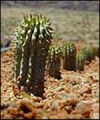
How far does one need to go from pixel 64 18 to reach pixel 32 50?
37.8 metres

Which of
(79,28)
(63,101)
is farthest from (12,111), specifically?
(79,28)

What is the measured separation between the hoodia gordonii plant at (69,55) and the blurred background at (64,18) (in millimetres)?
10735

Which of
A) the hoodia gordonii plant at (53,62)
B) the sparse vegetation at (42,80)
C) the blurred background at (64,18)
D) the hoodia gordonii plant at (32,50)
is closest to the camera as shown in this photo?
the sparse vegetation at (42,80)

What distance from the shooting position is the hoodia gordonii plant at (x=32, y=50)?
8.29m

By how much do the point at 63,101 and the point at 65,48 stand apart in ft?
23.9

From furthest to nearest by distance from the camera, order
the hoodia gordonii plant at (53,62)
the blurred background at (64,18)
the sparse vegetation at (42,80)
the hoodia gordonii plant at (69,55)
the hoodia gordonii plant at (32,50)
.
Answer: the blurred background at (64,18) → the hoodia gordonii plant at (69,55) → the hoodia gordonii plant at (53,62) → the hoodia gordonii plant at (32,50) → the sparse vegetation at (42,80)

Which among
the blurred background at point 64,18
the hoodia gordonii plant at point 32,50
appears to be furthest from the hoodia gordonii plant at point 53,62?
the blurred background at point 64,18

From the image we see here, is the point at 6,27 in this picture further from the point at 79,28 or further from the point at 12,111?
the point at 12,111

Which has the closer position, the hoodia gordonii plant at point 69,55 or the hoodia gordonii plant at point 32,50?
the hoodia gordonii plant at point 32,50

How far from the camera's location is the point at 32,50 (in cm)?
831

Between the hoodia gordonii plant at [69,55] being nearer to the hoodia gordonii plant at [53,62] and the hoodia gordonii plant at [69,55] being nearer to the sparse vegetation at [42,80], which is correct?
the sparse vegetation at [42,80]

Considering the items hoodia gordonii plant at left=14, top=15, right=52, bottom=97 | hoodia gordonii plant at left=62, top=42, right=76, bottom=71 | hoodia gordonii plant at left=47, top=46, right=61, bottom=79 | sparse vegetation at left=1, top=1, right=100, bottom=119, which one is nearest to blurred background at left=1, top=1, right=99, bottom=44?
hoodia gordonii plant at left=62, top=42, right=76, bottom=71

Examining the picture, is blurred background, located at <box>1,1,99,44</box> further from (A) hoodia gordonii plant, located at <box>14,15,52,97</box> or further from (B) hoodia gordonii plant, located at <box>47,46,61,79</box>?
(A) hoodia gordonii plant, located at <box>14,15,52,97</box>

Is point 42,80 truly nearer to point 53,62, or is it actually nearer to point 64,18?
point 53,62
